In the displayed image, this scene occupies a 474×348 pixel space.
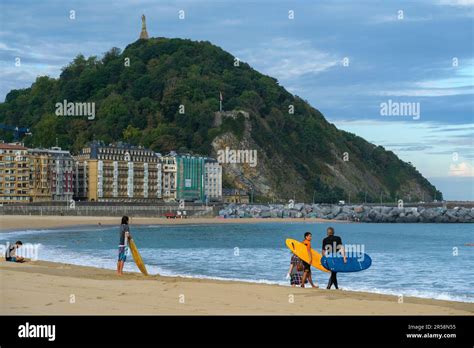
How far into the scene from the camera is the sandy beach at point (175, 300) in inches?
515

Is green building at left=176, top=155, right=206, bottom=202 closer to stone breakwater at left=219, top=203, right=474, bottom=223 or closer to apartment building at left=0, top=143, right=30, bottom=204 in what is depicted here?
stone breakwater at left=219, top=203, right=474, bottom=223

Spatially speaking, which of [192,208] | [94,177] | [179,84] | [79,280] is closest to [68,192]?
[94,177]

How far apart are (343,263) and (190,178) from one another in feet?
425

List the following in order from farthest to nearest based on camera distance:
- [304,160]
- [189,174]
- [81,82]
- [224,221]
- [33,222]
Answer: [81,82]
[304,160]
[189,174]
[224,221]
[33,222]

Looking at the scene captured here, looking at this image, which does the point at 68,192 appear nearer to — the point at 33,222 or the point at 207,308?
the point at 33,222

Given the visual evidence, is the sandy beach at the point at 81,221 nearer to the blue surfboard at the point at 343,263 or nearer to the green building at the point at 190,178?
the green building at the point at 190,178

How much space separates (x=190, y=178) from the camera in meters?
148

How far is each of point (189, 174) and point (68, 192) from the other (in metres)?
27.8

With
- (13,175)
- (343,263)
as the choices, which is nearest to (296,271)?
(343,263)

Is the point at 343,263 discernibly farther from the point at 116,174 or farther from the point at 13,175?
the point at 116,174

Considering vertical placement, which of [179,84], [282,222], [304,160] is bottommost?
[282,222]

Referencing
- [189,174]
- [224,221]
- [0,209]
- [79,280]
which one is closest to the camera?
[79,280]
